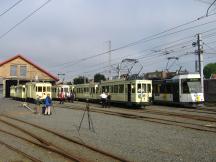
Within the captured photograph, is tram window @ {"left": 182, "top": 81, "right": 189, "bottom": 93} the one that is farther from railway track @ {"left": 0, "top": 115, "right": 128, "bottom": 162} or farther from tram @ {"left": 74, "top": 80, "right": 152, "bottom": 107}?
railway track @ {"left": 0, "top": 115, "right": 128, "bottom": 162}

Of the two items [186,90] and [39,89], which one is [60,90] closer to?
[39,89]

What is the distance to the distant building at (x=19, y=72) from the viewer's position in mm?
75625

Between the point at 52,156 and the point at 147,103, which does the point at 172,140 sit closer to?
the point at 52,156

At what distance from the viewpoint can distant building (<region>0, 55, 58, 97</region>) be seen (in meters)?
75.6

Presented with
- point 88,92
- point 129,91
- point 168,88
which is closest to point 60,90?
point 88,92

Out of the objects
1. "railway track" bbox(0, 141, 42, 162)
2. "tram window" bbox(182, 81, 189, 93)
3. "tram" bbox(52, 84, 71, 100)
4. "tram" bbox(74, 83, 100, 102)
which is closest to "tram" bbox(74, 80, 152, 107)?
"tram window" bbox(182, 81, 189, 93)

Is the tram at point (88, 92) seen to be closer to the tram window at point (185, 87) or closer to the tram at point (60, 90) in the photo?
the tram at point (60, 90)

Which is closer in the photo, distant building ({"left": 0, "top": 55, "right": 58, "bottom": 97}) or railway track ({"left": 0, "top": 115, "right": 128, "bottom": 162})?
railway track ({"left": 0, "top": 115, "right": 128, "bottom": 162})

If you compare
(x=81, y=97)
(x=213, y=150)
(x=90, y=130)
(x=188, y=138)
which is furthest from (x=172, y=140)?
(x=81, y=97)

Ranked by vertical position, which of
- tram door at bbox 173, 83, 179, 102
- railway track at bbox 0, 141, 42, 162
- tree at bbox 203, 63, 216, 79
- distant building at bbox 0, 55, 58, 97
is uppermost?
tree at bbox 203, 63, 216, 79

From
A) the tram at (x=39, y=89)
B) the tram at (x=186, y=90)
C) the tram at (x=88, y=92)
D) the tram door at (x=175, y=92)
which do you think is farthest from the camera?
the tram at (x=39, y=89)

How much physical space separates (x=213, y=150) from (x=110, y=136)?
14.8 feet

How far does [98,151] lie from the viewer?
10820 millimetres

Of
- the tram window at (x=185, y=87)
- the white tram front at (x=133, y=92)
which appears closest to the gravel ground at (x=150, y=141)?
the white tram front at (x=133, y=92)
